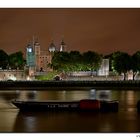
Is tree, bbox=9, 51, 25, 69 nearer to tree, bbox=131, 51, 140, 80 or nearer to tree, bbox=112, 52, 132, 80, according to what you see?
tree, bbox=112, 52, 132, 80

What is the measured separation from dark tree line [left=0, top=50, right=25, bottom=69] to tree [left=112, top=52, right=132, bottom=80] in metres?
5.17

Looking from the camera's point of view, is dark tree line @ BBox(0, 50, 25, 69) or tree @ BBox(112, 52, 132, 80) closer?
tree @ BBox(112, 52, 132, 80)

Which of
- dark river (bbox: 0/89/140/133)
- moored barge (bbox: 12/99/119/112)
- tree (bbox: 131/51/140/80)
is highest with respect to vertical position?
tree (bbox: 131/51/140/80)

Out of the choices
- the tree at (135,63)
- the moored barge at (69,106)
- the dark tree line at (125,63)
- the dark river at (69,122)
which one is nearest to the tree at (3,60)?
the dark tree line at (125,63)

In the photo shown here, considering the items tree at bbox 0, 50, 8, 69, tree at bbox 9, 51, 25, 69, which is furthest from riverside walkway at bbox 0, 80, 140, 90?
tree at bbox 9, 51, 25, 69

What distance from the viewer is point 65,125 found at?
6.90 m

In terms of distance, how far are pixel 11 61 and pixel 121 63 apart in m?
6.96

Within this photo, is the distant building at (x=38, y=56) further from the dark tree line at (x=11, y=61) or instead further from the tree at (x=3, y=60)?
the tree at (x=3, y=60)

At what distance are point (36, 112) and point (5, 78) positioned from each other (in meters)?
14.6

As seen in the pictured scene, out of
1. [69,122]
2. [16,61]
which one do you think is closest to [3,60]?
[16,61]

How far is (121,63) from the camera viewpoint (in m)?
22.9

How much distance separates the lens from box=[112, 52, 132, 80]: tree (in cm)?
2217

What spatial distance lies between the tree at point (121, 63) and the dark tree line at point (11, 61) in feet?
17.0
